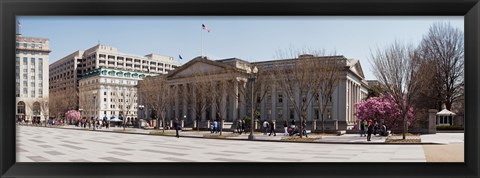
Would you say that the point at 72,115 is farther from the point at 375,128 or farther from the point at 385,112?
the point at 375,128

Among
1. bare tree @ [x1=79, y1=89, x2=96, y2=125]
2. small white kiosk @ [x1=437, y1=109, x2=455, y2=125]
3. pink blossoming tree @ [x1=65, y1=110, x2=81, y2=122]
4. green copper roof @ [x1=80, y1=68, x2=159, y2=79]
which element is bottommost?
pink blossoming tree @ [x1=65, y1=110, x2=81, y2=122]

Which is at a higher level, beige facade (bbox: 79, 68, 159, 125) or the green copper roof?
the green copper roof

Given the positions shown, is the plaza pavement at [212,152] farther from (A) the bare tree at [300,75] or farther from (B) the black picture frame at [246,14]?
(A) the bare tree at [300,75]

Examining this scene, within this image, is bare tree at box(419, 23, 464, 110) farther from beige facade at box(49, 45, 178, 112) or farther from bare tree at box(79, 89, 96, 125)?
bare tree at box(79, 89, 96, 125)

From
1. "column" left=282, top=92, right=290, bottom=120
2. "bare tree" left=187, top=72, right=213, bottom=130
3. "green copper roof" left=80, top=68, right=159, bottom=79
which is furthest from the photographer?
"column" left=282, top=92, right=290, bottom=120

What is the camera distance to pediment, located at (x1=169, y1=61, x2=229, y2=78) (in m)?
67.0

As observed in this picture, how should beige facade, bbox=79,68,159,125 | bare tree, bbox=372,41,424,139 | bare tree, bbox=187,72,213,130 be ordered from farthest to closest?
beige facade, bbox=79,68,159,125 → bare tree, bbox=187,72,213,130 → bare tree, bbox=372,41,424,139

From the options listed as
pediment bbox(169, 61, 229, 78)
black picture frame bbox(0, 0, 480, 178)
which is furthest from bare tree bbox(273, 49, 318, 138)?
pediment bbox(169, 61, 229, 78)

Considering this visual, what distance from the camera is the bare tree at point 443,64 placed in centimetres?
2910

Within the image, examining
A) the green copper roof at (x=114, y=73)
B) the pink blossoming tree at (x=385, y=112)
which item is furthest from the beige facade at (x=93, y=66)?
the pink blossoming tree at (x=385, y=112)

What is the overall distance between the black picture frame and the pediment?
2155 inches

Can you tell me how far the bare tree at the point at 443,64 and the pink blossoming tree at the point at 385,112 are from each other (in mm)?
3005

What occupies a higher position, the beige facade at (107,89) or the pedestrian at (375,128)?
the beige facade at (107,89)
